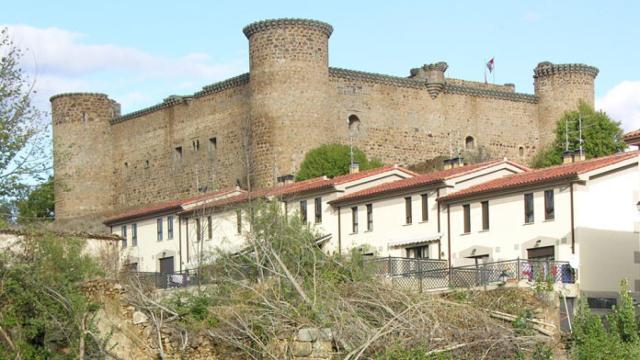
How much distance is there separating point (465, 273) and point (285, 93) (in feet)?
127

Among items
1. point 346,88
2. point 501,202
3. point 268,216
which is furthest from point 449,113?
point 268,216

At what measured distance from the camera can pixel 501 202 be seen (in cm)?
4303

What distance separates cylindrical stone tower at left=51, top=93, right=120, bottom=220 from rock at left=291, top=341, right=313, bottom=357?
62.8m

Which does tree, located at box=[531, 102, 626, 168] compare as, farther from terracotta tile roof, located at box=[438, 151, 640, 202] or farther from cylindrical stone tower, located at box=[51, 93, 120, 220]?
cylindrical stone tower, located at box=[51, 93, 120, 220]

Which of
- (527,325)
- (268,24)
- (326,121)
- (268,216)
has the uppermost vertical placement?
(268,24)

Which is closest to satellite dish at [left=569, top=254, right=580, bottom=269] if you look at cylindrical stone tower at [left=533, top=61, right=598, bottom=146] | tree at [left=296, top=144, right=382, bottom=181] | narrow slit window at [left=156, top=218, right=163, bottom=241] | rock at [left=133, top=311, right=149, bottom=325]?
rock at [left=133, top=311, right=149, bottom=325]

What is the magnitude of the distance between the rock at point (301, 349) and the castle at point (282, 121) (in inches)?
1704

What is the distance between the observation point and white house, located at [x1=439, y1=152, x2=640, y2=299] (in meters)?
38.7

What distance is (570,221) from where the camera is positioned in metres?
40.2

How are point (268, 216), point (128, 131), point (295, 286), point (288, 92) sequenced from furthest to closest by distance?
point (128, 131) → point (288, 92) → point (268, 216) → point (295, 286)

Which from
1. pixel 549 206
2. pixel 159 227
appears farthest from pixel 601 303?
pixel 159 227

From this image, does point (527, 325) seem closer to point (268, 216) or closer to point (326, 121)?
point (268, 216)

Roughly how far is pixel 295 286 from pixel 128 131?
6210cm

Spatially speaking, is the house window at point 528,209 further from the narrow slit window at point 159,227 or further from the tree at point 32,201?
the narrow slit window at point 159,227
